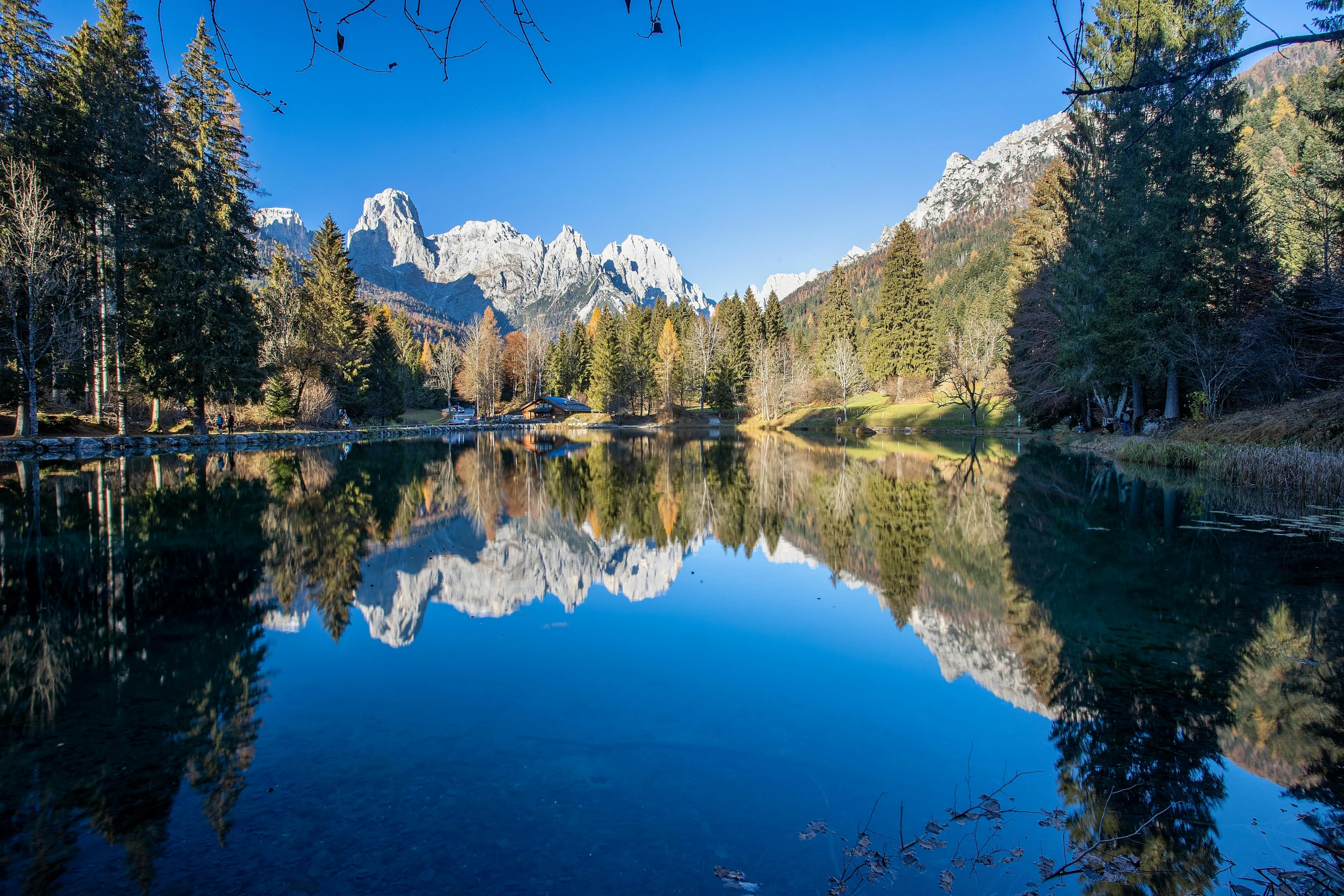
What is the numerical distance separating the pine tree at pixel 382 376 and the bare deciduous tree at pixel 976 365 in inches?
1641

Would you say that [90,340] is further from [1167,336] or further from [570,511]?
[1167,336]

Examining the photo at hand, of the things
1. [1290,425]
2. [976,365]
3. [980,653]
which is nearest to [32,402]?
[980,653]

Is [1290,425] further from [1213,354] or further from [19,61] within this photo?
[19,61]

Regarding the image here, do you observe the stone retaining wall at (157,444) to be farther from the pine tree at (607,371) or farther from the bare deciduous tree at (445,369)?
the bare deciduous tree at (445,369)

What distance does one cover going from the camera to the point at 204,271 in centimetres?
2709

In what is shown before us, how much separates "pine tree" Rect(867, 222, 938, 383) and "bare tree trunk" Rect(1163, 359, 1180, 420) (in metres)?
35.4

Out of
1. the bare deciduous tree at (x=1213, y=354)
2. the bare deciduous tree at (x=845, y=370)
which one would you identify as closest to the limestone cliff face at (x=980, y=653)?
the bare deciduous tree at (x=1213, y=354)

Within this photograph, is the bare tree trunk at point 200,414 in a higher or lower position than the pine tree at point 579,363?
lower

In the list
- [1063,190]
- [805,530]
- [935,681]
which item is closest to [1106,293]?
[1063,190]

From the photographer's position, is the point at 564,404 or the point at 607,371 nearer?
the point at 607,371

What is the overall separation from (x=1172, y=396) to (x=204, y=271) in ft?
122

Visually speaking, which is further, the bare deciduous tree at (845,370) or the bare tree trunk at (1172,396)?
the bare deciduous tree at (845,370)

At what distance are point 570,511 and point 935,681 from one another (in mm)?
9498

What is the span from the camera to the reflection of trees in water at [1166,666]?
354cm
